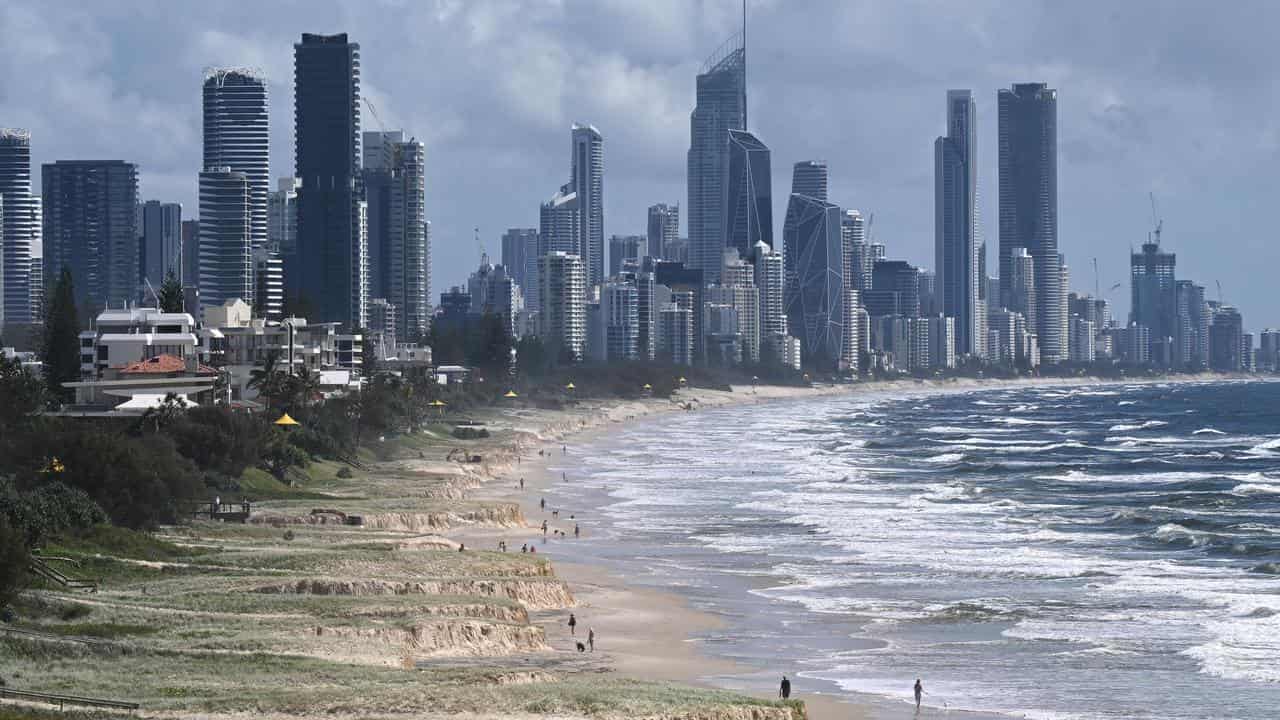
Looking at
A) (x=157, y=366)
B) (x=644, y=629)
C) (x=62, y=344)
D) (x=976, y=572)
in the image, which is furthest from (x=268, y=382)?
(x=644, y=629)

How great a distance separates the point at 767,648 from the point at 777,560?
76.6 feet

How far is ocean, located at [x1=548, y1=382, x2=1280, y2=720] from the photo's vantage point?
5412 centimetres

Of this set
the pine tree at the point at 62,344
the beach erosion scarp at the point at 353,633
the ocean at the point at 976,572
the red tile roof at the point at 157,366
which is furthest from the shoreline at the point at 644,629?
the pine tree at the point at 62,344

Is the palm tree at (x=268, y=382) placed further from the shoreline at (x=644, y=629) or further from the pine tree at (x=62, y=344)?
the shoreline at (x=644, y=629)

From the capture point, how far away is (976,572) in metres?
78.1

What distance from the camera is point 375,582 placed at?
200 feet

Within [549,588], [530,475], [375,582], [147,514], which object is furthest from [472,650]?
[530,475]

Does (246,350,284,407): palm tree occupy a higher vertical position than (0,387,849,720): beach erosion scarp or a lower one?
higher

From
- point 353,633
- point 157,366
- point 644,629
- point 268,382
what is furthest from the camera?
point 268,382

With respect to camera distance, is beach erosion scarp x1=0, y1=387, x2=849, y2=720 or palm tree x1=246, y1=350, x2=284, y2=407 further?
palm tree x1=246, y1=350, x2=284, y2=407

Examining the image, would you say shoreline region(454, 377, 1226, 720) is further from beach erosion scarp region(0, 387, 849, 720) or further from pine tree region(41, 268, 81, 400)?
pine tree region(41, 268, 81, 400)

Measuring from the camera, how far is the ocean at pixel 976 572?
54.1 m

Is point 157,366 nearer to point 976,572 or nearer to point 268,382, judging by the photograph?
point 268,382

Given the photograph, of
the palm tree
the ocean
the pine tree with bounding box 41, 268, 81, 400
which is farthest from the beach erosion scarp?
the pine tree with bounding box 41, 268, 81, 400
